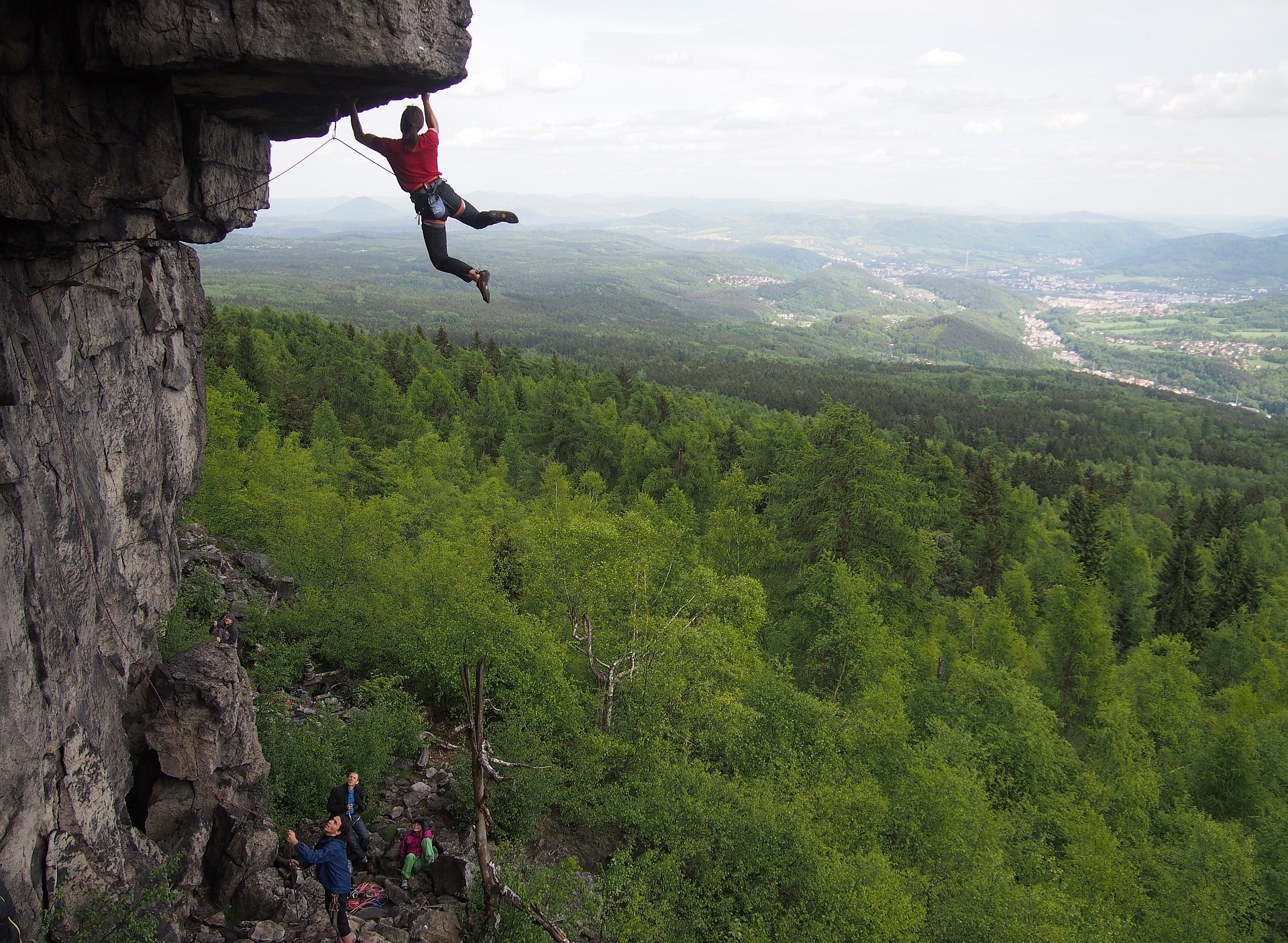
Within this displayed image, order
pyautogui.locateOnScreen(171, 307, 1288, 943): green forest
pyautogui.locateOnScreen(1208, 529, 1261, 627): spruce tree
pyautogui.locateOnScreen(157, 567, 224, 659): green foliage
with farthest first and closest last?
pyautogui.locateOnScreen(1208, 529, 1261, 627): spruce tree < pyautogui.locateOnScreen(171, 307, 1288, 943): green forest < pyautogui.locateOnScreen(157, 567, 224, 659): green foliage

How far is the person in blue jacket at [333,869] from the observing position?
10.1 m

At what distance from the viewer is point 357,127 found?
826 cm

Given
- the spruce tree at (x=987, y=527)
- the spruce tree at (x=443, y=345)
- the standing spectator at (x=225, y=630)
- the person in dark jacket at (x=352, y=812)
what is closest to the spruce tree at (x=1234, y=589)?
the spruce tree at (x=987, y=527)

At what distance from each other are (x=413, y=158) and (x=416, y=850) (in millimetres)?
10371

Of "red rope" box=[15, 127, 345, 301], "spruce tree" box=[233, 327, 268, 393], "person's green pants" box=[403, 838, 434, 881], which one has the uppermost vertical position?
"red rope" box=[15, 127, 345, 301]

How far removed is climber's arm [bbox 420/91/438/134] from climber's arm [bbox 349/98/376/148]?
2.06ft

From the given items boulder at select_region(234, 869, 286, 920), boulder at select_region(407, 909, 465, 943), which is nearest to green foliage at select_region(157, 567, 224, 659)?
boulder at select_region(234, 869, 286, 920)

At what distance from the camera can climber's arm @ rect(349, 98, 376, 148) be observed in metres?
7.99

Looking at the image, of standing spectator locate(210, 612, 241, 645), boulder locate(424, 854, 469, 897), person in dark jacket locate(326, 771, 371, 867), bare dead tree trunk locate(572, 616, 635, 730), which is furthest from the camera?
bare dead tree trunk locate(572, 616, 635, 730)

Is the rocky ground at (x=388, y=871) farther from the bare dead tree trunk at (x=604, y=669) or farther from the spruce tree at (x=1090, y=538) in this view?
the spruce tree at (x=1090, y=538)

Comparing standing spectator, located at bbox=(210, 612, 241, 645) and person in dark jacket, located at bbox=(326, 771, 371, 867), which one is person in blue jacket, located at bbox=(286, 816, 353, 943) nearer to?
person in dark jacket, located at bbox=(326, 771, 371, 867)

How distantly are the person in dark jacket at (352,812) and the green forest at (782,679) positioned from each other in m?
1.40

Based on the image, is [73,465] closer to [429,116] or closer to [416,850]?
[429,116]

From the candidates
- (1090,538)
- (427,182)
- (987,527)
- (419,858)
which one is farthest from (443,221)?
(1090,538)
